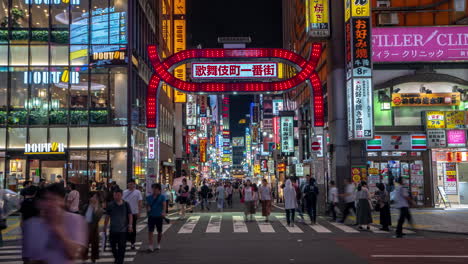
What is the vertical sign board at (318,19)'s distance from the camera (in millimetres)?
27250

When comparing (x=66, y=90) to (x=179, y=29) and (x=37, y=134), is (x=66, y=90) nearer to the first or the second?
(x=37, y=134)

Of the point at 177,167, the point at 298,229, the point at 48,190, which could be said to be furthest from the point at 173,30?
the point at 48,190

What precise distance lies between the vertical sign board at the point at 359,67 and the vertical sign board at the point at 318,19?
135 centimetres

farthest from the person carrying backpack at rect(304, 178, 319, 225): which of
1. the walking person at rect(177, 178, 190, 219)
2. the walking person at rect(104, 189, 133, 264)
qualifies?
the walking person at rect(104, 189, 133, 264)

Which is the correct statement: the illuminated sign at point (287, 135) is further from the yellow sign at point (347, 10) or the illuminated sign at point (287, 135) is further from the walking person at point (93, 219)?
the walking person at point (93, 219)

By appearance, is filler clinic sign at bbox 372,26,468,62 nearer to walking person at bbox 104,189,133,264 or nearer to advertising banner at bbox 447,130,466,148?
advertising banner at bbox 447,130,466,148

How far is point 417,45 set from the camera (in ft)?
99.1

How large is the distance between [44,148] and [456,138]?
82.8ft

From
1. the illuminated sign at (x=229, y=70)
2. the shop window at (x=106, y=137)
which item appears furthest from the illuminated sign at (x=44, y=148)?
the illuminated sign at (x=229, y=70)

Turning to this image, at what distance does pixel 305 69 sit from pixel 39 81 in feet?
58.2

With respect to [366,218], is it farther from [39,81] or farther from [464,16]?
[39,81]

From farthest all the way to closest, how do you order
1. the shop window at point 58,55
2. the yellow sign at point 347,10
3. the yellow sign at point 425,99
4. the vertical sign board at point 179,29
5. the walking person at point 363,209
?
the vertical sign board at point 179,29
the shop window at point 58,55
the yellow sign at point 425,99
the yellow sign at point 347,10
the walking person at point 363,209

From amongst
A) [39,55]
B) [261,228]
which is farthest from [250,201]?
[39,55]

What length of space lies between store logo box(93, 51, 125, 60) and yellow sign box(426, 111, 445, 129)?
64.4 feet
